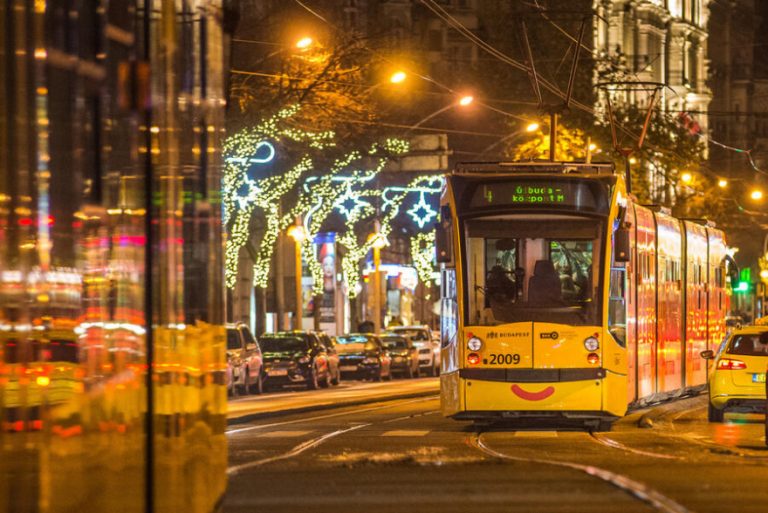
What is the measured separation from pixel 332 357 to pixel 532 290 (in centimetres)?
2260

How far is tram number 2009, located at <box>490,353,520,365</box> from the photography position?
21.4m

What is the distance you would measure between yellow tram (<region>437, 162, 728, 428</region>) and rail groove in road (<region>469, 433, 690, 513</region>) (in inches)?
51.7

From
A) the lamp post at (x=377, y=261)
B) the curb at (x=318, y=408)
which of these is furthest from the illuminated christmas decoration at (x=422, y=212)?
the curb at (x=318, y=408)

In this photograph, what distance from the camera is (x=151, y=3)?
6633mm

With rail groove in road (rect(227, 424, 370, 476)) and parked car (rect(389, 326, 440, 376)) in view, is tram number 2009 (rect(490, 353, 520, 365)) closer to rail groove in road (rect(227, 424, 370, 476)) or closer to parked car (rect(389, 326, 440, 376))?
rail groove in road (rect(227, 424, 370, 476))

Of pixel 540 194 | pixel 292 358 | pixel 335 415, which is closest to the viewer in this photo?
pixel 540 194

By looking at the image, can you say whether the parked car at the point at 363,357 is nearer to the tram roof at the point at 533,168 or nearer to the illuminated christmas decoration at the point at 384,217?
the illuminated christmas decoration at the point at 384,217

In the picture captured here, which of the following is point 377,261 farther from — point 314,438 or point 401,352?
point 314,438

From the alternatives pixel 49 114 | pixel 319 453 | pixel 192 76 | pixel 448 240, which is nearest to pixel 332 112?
pixel 448 240

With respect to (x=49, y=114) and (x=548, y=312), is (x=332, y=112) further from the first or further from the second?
(x=49, y=114)

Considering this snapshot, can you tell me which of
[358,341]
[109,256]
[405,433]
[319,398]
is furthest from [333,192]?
[109,256]

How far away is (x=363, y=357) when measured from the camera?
156 ft

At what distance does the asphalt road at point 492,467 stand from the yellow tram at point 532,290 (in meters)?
0.61

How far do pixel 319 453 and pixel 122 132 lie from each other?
13546 mm
